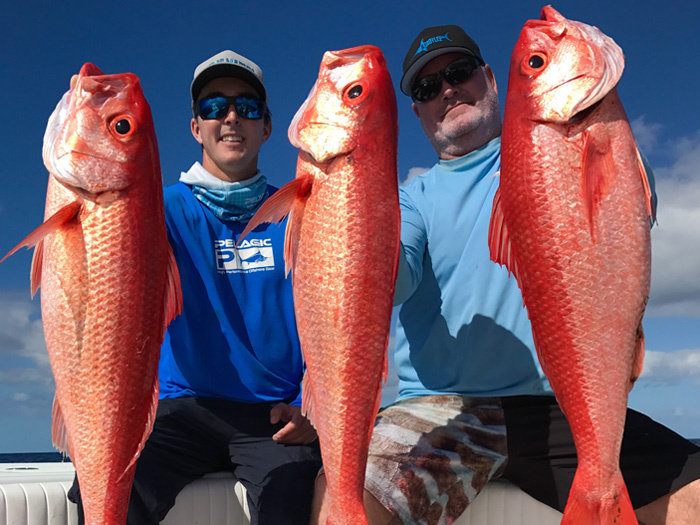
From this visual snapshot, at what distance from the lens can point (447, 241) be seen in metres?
4.40

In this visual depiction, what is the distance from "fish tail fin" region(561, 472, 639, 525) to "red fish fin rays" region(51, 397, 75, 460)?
220 cm

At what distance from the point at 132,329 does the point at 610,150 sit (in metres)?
2.15

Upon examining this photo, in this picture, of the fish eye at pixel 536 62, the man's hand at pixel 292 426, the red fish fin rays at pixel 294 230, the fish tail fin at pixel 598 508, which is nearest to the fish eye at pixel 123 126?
the red fish fin rays at pixel 294 230

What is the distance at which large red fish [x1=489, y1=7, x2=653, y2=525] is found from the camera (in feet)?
8.87

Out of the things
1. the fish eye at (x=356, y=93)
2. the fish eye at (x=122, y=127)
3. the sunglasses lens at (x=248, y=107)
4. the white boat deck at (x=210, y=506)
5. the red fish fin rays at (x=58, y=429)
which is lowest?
the white boat deck at (x=210, y=506)

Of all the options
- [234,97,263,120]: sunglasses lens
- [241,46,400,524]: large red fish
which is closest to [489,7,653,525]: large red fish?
[241,46,400,524]: large red fish

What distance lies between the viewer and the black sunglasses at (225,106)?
14.7 ft

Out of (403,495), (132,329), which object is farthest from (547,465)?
(132,329)

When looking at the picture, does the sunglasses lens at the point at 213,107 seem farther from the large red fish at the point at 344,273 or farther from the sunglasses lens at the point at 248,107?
the large red fish at the point at 344,273

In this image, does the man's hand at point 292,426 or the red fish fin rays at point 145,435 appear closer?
the red fish fin rays at point 145,435

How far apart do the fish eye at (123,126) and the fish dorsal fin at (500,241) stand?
167 cm

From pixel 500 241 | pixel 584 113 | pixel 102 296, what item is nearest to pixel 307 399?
pixel 102 296

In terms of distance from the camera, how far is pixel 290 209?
2828 millimetres

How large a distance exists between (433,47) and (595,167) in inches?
90.6
